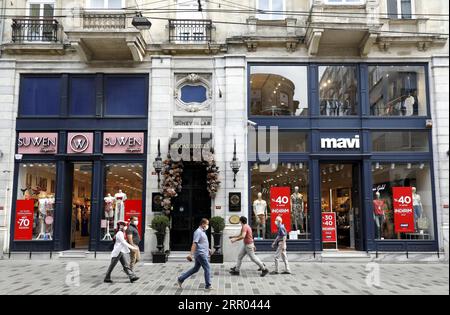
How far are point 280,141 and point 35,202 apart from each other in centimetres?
933

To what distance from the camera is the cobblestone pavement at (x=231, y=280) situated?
10.2m

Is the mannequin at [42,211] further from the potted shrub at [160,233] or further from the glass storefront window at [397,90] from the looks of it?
the glass storefront window at [397,90]

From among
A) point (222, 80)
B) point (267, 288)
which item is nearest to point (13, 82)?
point (222, 80)

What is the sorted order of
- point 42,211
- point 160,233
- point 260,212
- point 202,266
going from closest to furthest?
point 202,266 → point 160,233 → point 260,212 → point 42,211

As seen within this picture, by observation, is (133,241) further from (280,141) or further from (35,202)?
(280,141)

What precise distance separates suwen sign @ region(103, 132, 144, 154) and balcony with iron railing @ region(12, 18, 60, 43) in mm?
4355

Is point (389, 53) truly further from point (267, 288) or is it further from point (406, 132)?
point (267, 288)

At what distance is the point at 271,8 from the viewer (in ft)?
54.6

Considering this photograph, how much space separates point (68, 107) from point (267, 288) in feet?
33.6

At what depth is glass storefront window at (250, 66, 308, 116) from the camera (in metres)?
16.2

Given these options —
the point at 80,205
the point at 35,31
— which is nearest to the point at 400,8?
the point at 35,31

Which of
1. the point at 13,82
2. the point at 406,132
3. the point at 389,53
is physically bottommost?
the point at 406,132

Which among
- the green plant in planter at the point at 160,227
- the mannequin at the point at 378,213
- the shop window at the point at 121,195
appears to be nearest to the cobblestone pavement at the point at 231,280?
the green plant in planter at the point at 160,227

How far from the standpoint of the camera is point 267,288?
10.5 m
